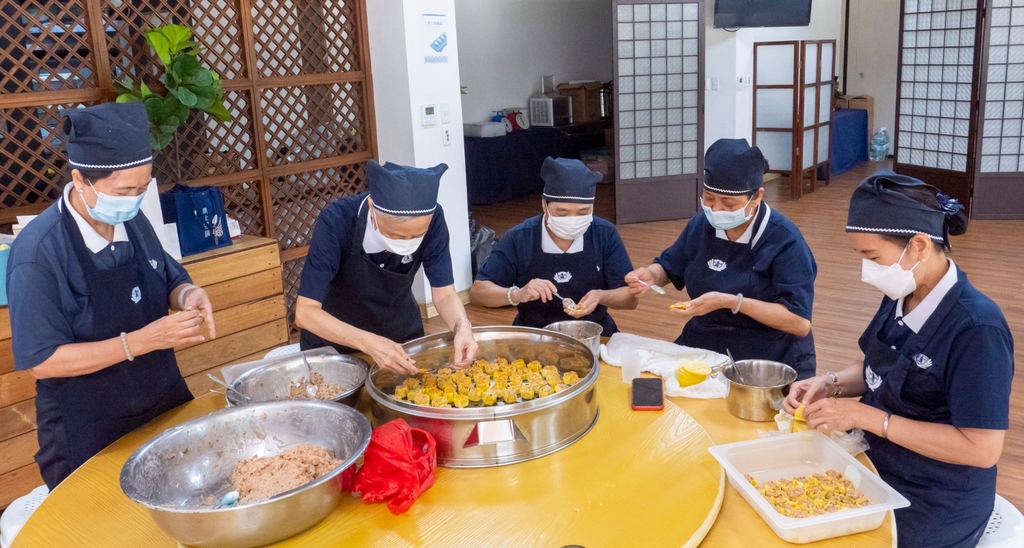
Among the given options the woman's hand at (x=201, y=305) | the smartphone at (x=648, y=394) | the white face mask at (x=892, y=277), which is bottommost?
the smartphone at (x=648, y=394)

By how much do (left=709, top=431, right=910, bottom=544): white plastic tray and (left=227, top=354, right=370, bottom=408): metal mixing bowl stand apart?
3.18ft

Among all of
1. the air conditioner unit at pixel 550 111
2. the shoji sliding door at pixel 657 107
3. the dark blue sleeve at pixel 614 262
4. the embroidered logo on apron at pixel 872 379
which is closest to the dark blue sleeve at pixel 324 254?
the dark blue sleeve at pixel 614 262

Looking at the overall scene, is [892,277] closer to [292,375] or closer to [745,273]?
[745,273]

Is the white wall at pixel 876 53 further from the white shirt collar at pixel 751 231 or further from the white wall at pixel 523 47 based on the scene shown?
the white shirt collar at pixel 751 231

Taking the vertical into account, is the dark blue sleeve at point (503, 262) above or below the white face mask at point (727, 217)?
below

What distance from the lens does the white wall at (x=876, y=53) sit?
35.9ft

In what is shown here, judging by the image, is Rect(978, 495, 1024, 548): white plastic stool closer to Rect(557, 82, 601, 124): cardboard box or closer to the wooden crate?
the wooden crate

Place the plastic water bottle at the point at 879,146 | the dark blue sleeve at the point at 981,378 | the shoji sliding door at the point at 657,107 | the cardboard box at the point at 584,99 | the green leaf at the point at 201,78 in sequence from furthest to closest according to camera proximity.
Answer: the plastic water bottle at the point at 879,146, the cardboard box at the point at 584,99, the shoji sliding door at the point at 657,107, the green leaf at the point at 201,78, the dark blue sleeve at the point at 981,378

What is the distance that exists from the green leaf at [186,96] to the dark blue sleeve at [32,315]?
2.09 meters

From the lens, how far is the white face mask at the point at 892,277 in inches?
71.7

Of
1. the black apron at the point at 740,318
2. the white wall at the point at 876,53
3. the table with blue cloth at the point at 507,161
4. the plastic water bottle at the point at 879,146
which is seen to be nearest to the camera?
the black apron at the point at 740,318

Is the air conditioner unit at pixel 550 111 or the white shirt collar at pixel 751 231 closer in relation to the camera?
the white shirt collar at pixel 751 231

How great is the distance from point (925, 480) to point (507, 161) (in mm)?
7371

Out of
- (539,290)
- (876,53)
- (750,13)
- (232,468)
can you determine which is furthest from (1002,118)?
(232,468)
